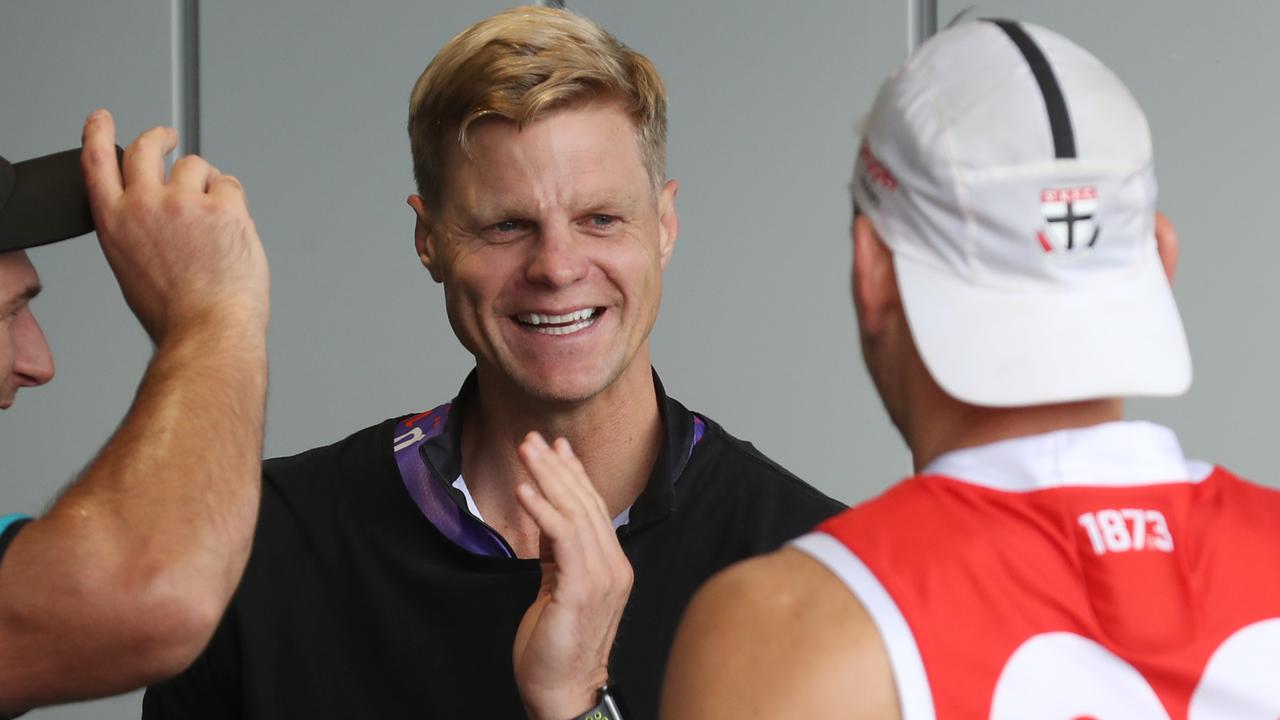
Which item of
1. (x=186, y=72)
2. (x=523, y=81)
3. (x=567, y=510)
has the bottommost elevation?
(x=567, y=510)

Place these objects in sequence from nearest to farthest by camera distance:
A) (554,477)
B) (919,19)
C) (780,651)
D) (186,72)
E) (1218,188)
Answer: (780,651) < (554,477) < (1218,188) < (919,19) < (186,72)

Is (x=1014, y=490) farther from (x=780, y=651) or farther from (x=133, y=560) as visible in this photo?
Answer: (x=133, y=560)

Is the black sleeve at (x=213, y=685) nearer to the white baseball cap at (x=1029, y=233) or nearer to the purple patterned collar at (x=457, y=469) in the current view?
the purple patterned collar at (x=457, y=469)

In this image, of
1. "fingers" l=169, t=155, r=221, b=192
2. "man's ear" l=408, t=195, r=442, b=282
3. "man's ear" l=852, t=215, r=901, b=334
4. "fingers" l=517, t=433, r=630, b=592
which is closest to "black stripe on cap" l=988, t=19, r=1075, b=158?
"man's ear" l=852, t=215, r=901, b=334

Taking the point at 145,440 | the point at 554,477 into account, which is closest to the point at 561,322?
the point at 554,477

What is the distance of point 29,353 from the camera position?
101 cm

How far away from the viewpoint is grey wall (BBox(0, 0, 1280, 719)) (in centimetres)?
222

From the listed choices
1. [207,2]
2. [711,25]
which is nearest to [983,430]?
[711,25]

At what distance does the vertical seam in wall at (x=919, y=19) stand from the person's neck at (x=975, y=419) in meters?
1.70

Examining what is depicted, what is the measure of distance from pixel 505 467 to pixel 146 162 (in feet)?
2.09

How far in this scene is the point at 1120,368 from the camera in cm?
75

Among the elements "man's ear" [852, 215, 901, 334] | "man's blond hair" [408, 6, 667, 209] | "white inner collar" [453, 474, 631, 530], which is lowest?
"white inner collar" [453, 474, 631, 530]

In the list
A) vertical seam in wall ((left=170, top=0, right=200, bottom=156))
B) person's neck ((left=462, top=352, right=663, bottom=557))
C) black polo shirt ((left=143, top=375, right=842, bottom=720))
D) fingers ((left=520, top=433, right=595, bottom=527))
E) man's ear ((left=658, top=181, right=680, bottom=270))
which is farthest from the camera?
vertical seam in wall ((left=170, top=0, right=200, bottom=156))

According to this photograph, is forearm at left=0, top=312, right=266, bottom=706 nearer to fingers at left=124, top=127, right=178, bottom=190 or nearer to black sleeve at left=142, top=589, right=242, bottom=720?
fingers at left=124, top=127, right=178, bottom=190
